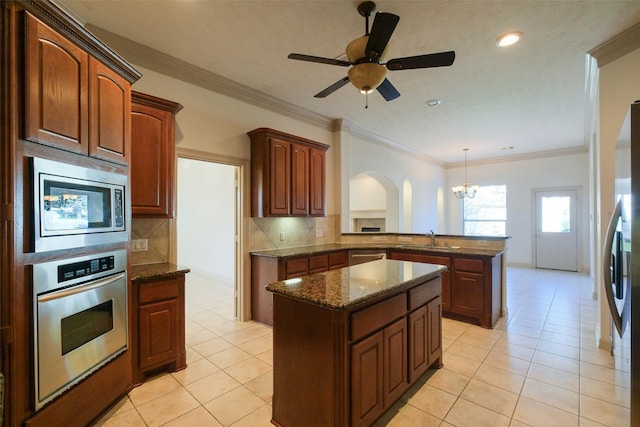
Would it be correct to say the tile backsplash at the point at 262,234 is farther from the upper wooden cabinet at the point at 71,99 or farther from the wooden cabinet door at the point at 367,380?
the wooden cabinet door at the point at 367,380

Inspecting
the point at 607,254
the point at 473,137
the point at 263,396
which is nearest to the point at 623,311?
the point at 607,254

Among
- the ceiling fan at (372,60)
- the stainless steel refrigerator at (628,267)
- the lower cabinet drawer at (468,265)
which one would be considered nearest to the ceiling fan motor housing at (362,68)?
the ceiling fan at (372,60)

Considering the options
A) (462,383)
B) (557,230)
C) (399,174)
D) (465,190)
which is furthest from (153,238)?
(557,230)

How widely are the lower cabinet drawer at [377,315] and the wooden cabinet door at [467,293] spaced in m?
2.06

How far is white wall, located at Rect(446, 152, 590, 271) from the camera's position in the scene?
6918 millimetres

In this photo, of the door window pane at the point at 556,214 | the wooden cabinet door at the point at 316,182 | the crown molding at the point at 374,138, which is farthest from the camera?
the door window pane at the point at 556,214

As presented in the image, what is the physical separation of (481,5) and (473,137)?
437 centimetres

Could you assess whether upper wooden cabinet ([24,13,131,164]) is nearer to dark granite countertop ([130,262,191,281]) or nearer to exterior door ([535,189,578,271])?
dark granite countertop ([130,262,191,281])

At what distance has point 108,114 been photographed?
2031mm

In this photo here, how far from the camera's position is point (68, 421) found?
1713 mm

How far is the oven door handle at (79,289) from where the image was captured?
1.61 m

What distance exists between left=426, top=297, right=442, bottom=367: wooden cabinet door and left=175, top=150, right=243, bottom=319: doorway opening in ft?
10.8

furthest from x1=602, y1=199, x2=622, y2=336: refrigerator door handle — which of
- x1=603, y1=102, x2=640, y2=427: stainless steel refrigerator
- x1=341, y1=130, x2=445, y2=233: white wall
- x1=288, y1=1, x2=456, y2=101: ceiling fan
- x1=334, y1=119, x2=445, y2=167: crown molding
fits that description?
x1=334, y1=119, x2=445, y2=167: crown molding

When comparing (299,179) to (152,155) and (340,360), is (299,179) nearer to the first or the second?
(152,155)
